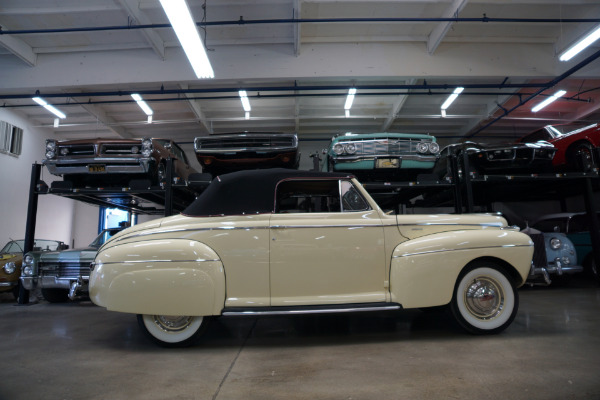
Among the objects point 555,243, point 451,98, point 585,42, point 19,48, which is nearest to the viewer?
point 585,42

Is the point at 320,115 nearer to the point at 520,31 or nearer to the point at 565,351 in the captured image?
the point at 520,31

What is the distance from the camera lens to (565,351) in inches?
107

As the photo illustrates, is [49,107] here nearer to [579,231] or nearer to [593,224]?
[593,224]

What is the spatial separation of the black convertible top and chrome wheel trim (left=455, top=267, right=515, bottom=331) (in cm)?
155

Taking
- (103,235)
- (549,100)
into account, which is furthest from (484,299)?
(549,100)

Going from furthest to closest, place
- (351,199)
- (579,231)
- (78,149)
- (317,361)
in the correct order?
1. (579,231)
2. (78,149)
3. (351,199)
4. (317,361)

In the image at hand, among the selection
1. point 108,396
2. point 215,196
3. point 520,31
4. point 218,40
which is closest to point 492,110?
point 520,31

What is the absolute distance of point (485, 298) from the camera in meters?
3.16

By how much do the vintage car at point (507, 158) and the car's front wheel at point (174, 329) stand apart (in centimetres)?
514

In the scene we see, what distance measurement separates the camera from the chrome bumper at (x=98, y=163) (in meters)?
5.70

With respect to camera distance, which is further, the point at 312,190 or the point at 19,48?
the point at 19,48

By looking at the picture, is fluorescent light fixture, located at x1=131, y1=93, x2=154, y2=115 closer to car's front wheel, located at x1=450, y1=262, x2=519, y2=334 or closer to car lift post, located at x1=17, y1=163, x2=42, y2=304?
car lift post, located at x1=17, y1=163, x2=42, y2=304

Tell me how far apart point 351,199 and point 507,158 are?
4511mm

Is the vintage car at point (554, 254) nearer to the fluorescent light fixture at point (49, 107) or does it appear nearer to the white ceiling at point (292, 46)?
the white ceiling at point (292, 46)
